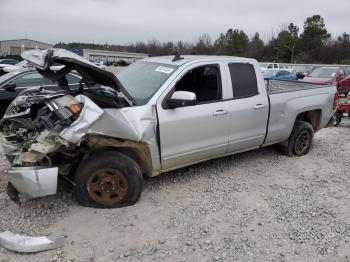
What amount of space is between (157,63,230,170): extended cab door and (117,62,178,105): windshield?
0.63 feet

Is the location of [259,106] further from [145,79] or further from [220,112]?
[145,79]

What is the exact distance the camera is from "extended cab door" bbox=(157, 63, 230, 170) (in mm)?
4316

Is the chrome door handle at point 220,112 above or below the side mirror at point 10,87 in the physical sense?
below

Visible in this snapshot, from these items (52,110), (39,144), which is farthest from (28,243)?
(52,110)

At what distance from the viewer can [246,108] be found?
5082 millimetres

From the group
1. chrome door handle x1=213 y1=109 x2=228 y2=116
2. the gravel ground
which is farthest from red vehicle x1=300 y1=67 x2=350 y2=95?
chrome door handle x1=213 y1=109 x2=228 y2=116

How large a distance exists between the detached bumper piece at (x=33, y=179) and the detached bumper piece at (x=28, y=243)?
16.5 inches

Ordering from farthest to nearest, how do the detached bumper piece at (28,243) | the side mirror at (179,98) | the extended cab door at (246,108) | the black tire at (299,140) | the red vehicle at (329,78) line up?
the red vehicle at (329,78) < the black tire at (299,140) < the extended cab door at (246,108) < the side mirror at (179,98) < the detached bumper piece at (28,243)

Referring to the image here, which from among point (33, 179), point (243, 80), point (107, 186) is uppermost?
point (243, 80)

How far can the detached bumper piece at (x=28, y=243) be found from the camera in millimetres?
3260

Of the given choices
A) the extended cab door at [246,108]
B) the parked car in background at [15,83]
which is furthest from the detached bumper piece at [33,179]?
the parked car in background at [15,83]

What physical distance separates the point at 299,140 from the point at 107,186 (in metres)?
3.84

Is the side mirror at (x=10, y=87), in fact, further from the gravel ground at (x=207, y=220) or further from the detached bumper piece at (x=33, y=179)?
the detached bumper piece at (x=33, y=179)

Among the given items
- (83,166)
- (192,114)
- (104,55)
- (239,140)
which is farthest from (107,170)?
(104,55)
